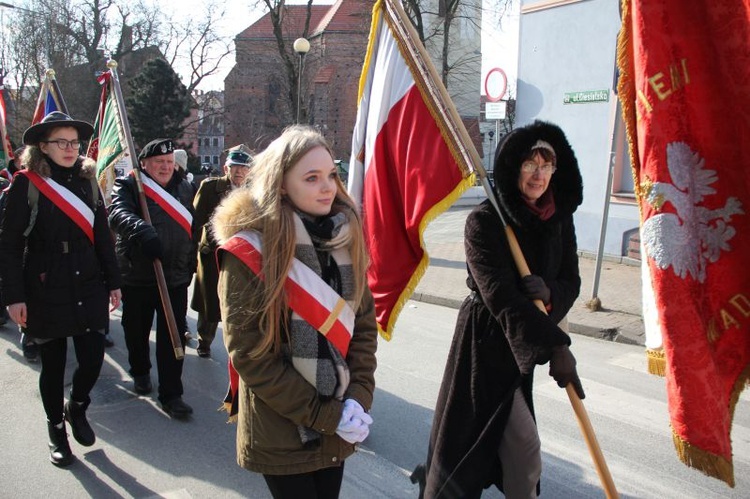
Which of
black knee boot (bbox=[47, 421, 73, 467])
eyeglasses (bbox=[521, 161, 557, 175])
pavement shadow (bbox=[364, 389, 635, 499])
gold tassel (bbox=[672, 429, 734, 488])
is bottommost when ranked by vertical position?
pavement shadow (bbox=[364, 389, 635, 499])

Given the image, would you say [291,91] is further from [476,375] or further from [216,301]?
[476,375]

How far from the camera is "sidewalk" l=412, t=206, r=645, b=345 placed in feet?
24.1

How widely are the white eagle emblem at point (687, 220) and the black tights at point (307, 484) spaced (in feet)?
4.53

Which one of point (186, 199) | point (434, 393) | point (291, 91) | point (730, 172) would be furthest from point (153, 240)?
point (291, 91)

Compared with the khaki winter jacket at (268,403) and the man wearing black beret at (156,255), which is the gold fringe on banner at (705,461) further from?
the man wearing black beret at (156,255)

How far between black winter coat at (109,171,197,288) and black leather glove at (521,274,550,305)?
3.00 meters

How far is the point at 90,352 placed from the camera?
161 inches

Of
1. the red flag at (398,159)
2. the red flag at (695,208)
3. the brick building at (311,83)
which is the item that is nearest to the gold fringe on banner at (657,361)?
the red flag at (695,208)

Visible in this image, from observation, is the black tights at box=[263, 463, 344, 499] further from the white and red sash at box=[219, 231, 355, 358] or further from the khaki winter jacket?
the white and red sash at box=[219, 231, 355, 358]

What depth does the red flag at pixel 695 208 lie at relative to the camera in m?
1.79

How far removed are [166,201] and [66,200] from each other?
1029mm

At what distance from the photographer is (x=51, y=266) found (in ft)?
13.1

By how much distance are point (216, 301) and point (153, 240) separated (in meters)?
1.05

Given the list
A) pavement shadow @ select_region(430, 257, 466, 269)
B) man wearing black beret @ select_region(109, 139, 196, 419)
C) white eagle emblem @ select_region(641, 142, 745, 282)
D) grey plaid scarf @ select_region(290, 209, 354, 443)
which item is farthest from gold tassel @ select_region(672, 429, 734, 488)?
pavement shadow @ select_region(430, 257, 466, 269)
